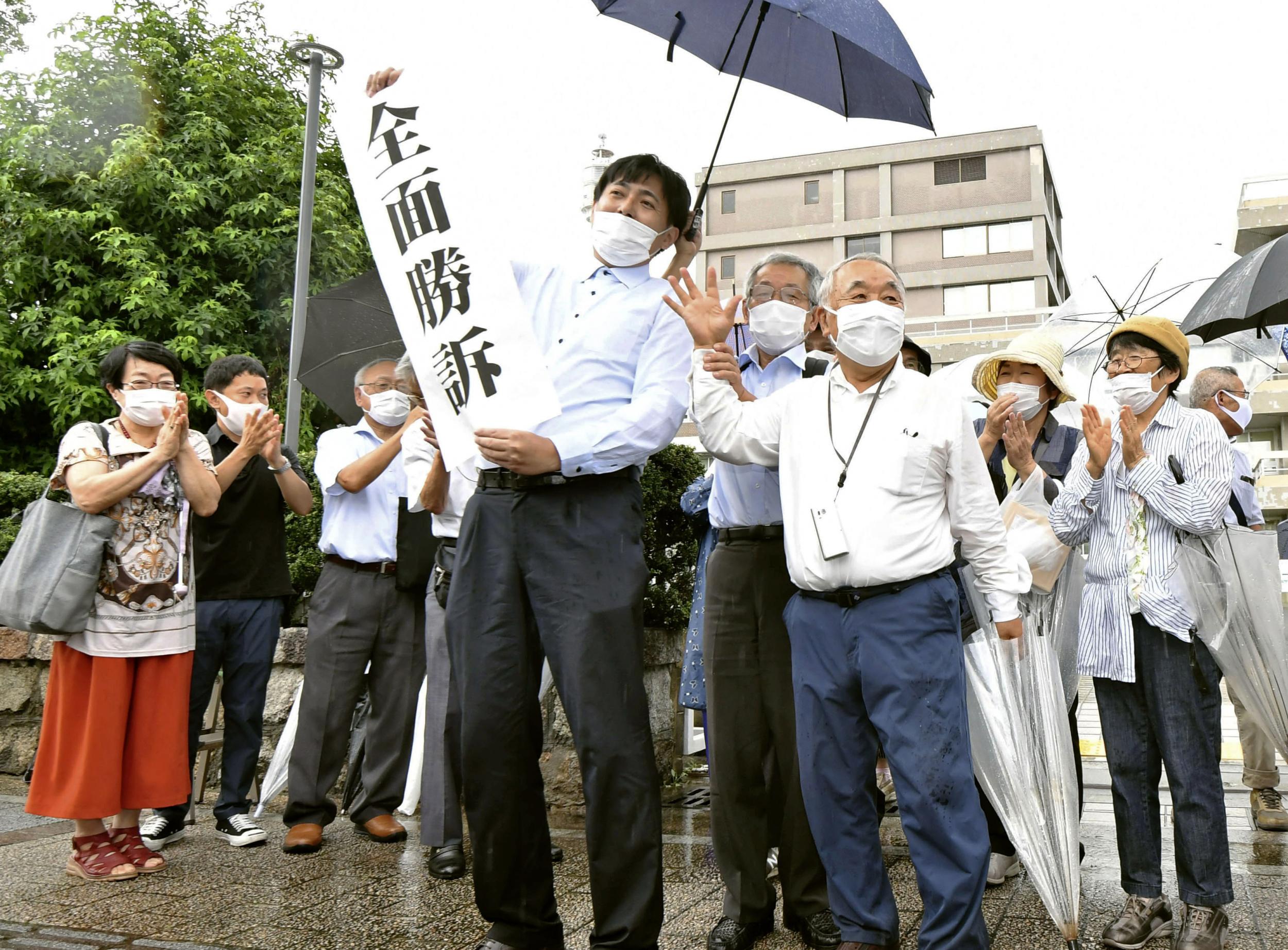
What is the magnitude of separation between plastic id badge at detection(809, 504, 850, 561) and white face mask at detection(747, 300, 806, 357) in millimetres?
905

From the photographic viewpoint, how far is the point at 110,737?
179 inches

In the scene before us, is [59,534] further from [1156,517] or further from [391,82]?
[1156,517]

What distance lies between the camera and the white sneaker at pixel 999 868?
13.9 ft

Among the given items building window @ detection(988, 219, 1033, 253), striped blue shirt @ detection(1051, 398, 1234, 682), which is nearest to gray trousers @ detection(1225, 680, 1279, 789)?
striped blue shirt @ detection(1051, 398, 1234, 682)

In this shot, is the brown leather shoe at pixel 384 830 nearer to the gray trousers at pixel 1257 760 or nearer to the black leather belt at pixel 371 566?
the black leather belt at pixel 371 566

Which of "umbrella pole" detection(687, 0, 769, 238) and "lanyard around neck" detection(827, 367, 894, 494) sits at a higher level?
"umbrella pole" detection(687, 0, 769, 238)

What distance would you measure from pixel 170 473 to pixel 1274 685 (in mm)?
4368

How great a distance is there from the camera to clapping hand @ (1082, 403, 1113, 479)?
3.74m

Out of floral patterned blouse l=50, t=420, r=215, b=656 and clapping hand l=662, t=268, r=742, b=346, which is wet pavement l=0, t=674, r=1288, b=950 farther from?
clapping hand l=662, t=268, r=742, b=346

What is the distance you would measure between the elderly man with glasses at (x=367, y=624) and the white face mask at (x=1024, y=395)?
8.73 ft

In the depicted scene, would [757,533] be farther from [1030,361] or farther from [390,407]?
[390,407]

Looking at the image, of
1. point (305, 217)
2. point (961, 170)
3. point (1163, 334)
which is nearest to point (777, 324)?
point (1163, 334)

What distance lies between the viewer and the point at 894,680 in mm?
3029

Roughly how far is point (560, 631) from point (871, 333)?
4.14 feet
